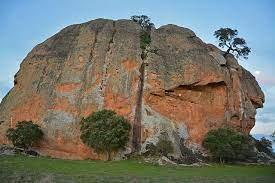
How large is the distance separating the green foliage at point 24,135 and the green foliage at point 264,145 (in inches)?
1444

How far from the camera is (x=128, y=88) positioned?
65.5m

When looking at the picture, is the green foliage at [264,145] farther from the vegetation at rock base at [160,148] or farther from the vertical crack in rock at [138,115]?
the vertical crack in rock at [138,115]

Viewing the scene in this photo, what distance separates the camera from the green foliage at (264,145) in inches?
2867

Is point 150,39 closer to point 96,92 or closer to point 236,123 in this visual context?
point 96,92

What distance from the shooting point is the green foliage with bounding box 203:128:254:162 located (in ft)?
194

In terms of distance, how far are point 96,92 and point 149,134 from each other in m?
11.1

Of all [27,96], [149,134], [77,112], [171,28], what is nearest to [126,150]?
[149,134]

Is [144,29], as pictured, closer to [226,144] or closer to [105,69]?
[105,69]

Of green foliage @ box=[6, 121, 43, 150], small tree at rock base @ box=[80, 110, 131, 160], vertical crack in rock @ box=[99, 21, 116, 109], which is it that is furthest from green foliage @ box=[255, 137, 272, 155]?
green foliage @ box=[6, 121, 43, 150]

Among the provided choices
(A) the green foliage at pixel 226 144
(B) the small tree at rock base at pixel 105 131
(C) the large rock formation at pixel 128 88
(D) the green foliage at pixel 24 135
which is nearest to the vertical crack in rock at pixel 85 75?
(C) the large rock formation at pixel 128 88

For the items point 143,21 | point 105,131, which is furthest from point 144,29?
point 105,131

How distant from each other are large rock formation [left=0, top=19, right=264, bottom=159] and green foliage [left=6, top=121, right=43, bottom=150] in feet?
6.37

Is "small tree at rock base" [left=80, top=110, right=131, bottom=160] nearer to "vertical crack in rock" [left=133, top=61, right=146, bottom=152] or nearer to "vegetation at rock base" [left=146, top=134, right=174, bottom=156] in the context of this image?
"vertical crack in rock" [left=133, top=61, right=146, bottom=152]

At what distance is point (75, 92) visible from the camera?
67.4m
